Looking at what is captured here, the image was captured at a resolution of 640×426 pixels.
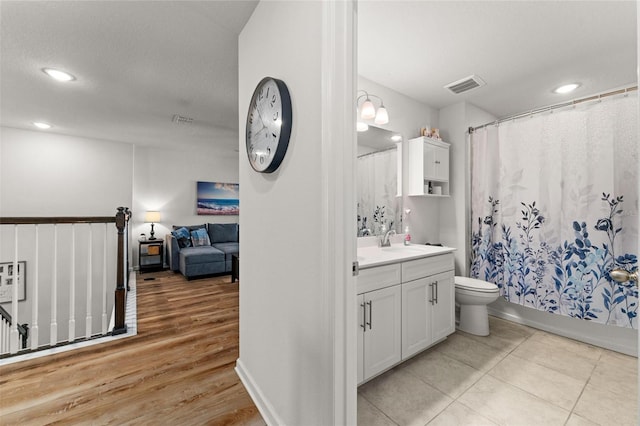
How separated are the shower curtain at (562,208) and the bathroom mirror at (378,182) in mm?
944

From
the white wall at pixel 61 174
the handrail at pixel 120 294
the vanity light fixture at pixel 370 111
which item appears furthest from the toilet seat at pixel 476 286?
the white wall at pixel 61 174

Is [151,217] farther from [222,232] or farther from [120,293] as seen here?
[120,293]

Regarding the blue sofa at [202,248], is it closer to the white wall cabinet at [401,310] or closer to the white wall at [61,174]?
the white wall at [61,174]

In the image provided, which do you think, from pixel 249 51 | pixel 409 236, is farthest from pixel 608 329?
pixel 249 51

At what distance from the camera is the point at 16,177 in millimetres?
3938

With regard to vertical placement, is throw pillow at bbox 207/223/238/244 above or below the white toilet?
above

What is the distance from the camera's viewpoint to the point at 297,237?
3.95 ft

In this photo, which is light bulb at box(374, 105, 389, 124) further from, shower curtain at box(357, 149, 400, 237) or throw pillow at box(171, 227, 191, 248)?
throw pillow at box(171, 227, 191, 248)

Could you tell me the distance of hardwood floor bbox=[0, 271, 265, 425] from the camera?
1467 millimetres

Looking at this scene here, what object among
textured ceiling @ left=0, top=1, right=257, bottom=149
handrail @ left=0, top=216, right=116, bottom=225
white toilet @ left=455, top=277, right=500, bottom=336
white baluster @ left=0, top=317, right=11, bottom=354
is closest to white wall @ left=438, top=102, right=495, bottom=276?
white toilet @ left=455, top=277, right=500, bottom=336

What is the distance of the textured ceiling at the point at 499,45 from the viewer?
1645 mm

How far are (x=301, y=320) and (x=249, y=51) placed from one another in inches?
63.2

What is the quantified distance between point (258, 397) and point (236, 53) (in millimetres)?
2406

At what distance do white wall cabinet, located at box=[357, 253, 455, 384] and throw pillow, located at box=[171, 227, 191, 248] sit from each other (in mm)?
4242
